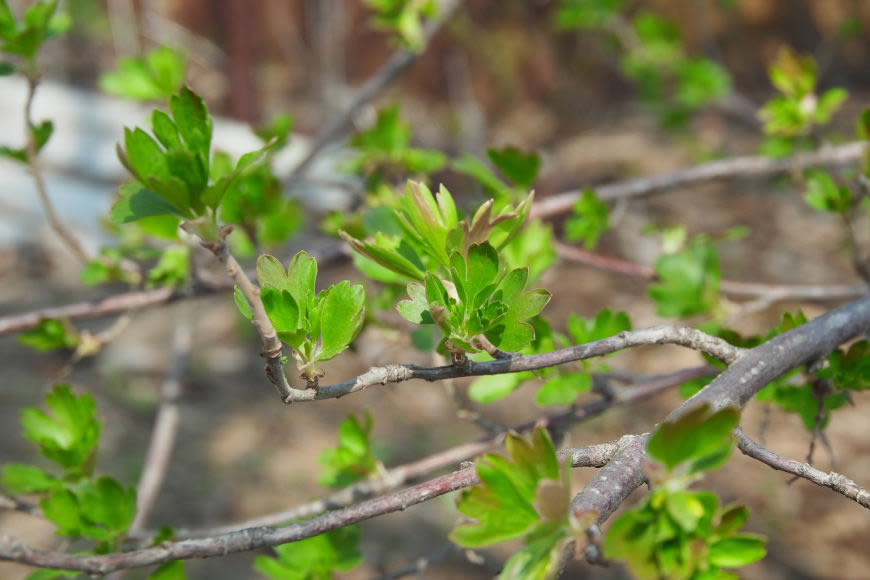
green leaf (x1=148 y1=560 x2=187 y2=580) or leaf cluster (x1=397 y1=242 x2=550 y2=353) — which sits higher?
leaf cluster (x1=397 y1=242 x2=550 y2=353)

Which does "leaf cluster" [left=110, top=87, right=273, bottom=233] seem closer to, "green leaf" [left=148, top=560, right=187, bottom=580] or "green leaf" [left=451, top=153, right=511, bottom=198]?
"green leaf" [left=148, top=560, right=187, bottom=580]

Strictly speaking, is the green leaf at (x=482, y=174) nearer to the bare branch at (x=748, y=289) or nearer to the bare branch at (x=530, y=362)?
the bare branch at (x=748, y=289)

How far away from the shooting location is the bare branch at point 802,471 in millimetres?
446

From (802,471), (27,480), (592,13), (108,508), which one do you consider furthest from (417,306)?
(592,13)

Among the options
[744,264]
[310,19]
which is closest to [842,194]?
[744,264]

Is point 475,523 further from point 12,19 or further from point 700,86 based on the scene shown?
point 700,86

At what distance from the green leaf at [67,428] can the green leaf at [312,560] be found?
0.21 m

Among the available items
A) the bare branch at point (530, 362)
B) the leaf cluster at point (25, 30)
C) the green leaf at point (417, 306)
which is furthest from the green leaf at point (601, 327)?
the leaf cluster at point (25, 30)

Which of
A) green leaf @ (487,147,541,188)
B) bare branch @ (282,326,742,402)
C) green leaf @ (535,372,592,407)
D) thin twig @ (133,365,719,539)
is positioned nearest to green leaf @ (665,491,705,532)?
bare branch @ (282,326,742,402)

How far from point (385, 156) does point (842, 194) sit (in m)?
0.65

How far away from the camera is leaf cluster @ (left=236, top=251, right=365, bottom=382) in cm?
44

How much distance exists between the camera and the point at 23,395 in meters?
2.00

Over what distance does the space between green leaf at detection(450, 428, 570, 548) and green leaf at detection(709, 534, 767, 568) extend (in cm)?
11

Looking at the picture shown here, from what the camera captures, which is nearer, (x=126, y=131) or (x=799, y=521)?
(x=126, y=131)
